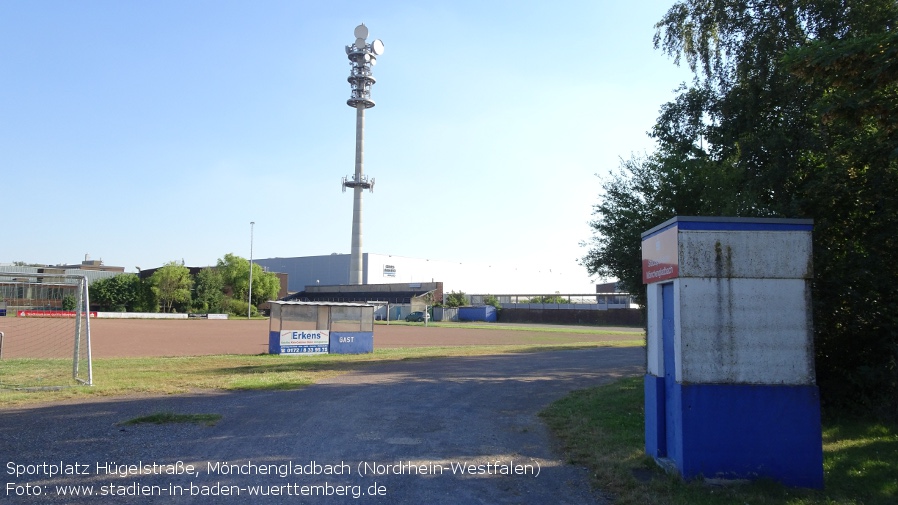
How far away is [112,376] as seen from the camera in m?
16.7

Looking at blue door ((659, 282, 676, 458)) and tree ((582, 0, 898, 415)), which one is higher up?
tree ((582, 0, 898, 415))

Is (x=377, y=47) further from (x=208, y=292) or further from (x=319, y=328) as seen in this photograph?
(x=319, y=328)

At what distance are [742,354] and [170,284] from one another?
99731 mm

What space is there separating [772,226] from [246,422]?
7.83m

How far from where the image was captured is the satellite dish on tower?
115 meters

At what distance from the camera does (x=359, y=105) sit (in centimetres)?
10938

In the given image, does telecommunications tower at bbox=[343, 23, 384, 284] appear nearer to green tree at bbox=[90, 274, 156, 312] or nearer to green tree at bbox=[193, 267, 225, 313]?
green tree at bbox=[193, 267, 225, 313]

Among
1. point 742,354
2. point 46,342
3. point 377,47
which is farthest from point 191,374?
point 377,47

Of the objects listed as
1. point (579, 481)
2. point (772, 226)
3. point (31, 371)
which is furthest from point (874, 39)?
point (31, 371)

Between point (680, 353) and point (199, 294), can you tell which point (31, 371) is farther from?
point (199, 294)

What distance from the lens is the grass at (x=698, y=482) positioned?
252 inches

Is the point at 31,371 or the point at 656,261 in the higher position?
the point at 656,261

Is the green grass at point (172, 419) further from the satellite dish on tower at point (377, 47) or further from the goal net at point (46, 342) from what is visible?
the satellite dish on tower at point (377, 47)

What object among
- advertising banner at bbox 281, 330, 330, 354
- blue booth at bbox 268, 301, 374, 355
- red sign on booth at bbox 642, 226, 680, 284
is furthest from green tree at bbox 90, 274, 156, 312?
red sign on booth at bbox 642, 226, 680, 284
